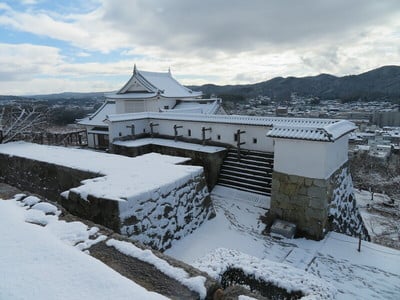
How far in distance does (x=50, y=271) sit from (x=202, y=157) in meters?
6.32

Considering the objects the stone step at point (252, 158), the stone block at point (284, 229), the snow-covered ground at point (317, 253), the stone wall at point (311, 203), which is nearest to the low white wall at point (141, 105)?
the stone step at point (252, 158)

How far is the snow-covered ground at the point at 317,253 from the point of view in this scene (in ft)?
13.7

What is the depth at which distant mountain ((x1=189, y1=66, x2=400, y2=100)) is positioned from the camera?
240ft

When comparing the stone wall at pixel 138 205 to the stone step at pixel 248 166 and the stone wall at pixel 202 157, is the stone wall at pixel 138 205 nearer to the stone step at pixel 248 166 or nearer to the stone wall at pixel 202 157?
the stone wall at pixel 202 157

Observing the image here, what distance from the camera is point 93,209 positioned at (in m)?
4.13

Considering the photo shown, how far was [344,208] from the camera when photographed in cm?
668

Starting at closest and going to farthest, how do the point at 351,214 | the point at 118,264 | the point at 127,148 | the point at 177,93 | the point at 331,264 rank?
the point at 118,264
the point at 331,264
the point at 351,214
the point at 127,148
the point at 177,93

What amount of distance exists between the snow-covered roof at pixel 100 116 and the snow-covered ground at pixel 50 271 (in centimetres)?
1217

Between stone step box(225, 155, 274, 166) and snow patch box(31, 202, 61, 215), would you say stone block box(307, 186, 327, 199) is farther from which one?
snow patch box(31, 202, 61, 215)

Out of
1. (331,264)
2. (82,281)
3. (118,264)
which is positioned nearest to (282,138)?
(331,264)

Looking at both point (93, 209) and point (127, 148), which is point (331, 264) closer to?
point (93, 209)

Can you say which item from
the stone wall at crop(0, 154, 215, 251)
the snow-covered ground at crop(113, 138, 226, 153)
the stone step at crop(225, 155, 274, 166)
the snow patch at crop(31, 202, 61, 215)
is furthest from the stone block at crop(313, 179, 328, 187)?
the snow patch at crop(31, 202, 61, 215)

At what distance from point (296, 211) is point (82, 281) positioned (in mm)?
5034

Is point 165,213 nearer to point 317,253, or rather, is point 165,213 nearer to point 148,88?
point 317,253
